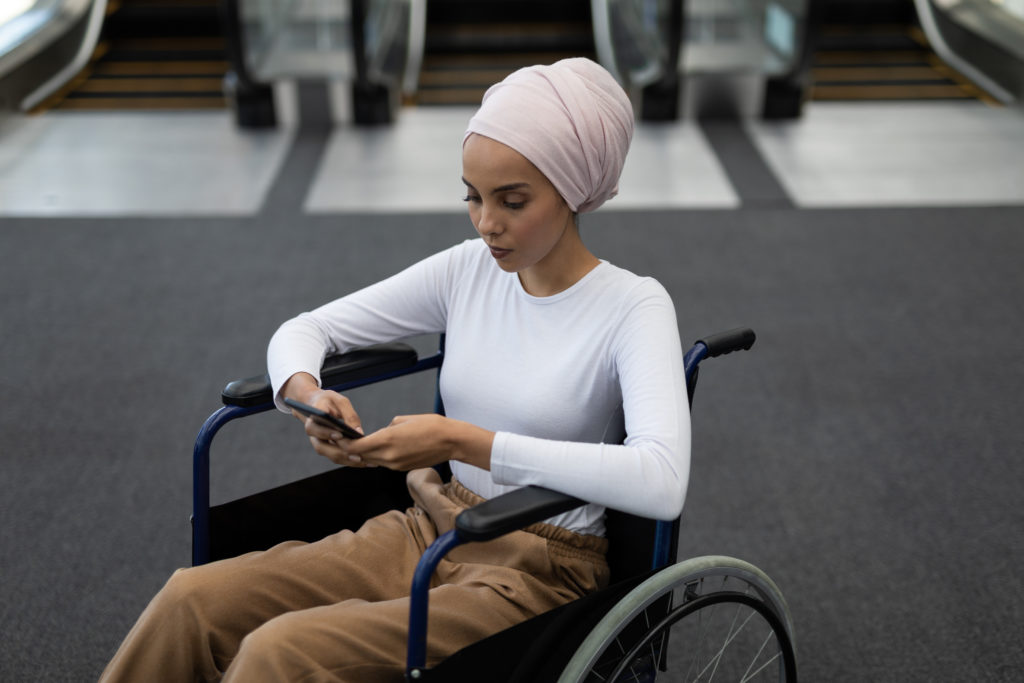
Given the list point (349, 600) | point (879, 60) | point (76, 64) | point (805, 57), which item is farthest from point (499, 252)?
point (879, 60)

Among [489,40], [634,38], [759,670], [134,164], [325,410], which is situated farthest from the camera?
[489,40]

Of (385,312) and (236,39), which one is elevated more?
(385,312)

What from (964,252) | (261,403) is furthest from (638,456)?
(964,252)

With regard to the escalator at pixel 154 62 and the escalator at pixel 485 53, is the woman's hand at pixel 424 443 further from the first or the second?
the escalator at pixel 154 62

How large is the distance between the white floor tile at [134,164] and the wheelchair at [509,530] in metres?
2.84

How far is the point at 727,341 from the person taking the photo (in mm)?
1488

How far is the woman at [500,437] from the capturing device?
1.22 metres

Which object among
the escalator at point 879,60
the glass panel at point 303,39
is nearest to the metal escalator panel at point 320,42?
the glass panel at point 303,39

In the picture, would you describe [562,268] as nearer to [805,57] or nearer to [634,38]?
[805,57]

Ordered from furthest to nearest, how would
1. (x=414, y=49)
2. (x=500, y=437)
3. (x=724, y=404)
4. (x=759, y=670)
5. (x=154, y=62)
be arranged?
(x=154, y=62) < (x=414, y=49) < (x=724, y=404) < (x=759, y=670) < (x=500, y=437)

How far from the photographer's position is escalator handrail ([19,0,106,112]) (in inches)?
213

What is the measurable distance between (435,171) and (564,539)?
11.3 feet

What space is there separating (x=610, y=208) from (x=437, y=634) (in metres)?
3.12

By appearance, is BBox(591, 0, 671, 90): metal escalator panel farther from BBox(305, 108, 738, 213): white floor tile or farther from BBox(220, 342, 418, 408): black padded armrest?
BBox(220, 342, 418, 408): black padded armrest
